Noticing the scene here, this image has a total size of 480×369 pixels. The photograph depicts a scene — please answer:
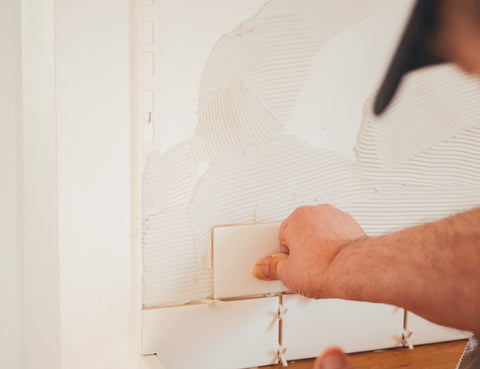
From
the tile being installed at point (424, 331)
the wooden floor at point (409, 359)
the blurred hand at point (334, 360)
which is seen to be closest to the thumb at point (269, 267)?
the wooden floor at point (409, 359)

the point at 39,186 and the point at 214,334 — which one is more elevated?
the point at 39,186

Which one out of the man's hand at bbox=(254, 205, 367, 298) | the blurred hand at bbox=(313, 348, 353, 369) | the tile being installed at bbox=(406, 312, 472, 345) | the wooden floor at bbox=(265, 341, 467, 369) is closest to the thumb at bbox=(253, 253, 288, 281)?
the man's hand at bbox=(254, 205, 367, 298)

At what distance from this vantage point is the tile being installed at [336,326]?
897mm

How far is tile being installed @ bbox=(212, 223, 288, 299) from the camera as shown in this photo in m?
0.83

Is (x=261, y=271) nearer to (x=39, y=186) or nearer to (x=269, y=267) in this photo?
(x=269, y=267)

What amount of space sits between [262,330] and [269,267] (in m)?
0.12

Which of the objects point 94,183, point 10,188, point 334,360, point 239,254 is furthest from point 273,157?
point 334,360

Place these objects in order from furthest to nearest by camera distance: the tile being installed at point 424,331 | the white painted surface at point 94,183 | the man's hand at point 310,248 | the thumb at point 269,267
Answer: the tile being installed at point 424,331, the thumb at point 269,267, the white painted surface at point 94,183, the man's hand at point 310,248

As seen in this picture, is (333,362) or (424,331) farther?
(424,331)

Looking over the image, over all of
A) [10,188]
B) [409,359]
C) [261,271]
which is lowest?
[409,359]

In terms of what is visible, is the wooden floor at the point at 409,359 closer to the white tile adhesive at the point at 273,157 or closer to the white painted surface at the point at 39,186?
the white tile adhesive at the point at 273,157

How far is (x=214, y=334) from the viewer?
856mm

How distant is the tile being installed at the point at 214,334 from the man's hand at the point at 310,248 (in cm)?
7

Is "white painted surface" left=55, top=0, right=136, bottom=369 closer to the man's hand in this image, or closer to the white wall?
the white wall
